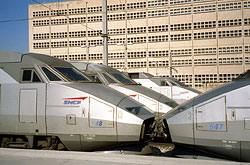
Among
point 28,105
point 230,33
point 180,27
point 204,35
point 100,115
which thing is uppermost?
point 180,27

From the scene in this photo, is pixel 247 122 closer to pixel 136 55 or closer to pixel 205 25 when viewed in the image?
pixel 205 25

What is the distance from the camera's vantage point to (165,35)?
2191 inches

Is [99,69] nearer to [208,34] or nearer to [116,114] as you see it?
[116,114]

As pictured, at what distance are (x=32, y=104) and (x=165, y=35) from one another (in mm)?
49606

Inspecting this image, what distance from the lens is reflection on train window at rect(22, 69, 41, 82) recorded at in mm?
8420

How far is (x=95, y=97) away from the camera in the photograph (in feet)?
25.9

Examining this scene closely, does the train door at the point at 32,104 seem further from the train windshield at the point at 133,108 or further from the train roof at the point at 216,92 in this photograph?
the train roof at the point at 216,92

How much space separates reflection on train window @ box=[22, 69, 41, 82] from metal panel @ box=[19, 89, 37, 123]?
31 cm

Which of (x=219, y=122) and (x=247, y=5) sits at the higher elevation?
(x=247, y=5)

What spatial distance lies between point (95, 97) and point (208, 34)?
4968 cm

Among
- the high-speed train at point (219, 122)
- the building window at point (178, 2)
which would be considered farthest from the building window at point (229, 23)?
the high-speed train at point (219, 122)

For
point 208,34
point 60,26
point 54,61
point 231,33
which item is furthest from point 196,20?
point 54,61

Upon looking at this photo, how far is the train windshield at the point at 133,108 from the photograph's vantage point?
7.90 meters

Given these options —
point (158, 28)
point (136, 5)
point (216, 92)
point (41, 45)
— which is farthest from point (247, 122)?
point (41, 45)
